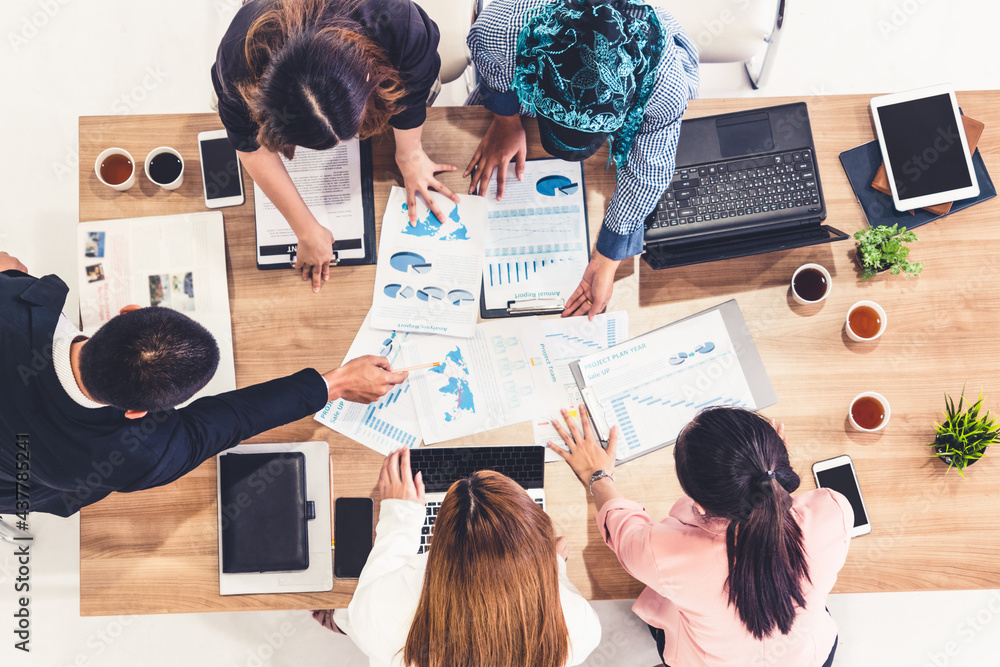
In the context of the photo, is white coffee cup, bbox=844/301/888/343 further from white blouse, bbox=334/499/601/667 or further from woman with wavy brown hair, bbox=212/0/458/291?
woman with wavy brown hair, bbox=212/0/458/291

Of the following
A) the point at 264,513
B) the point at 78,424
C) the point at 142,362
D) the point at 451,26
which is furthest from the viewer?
the point at 451,26

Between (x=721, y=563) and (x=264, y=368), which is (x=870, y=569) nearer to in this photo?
(x=721, y=563)

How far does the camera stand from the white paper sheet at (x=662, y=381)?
1.39 metres

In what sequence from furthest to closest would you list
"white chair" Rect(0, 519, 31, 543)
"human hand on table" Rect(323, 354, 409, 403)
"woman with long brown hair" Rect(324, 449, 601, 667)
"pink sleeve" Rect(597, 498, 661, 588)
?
"white chair" Rect(0, 519, 31, 543), "human hand on table" Rect(323, 354, 409, 403), "pink sleeve" Rect(597, 498, 661, 588), "woman with long brown hair" Rect(324, 449, 601, 667)

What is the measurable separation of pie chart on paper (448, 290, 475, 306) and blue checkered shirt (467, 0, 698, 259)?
319 mm

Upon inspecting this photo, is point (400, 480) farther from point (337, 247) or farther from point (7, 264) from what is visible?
point (7, 264)

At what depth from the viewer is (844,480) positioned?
4.44 feet

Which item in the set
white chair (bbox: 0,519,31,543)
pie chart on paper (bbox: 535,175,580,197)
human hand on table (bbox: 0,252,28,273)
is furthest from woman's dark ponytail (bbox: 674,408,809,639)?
white chair (bbox: 0,519,31,543)

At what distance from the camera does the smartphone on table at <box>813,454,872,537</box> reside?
4.40 feet

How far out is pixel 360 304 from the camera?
4.63 ft

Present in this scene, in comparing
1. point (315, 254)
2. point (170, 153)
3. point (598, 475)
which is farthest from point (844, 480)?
point (170, 153)

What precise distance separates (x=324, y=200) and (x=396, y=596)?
886mm

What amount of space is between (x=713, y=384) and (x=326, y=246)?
94 cm

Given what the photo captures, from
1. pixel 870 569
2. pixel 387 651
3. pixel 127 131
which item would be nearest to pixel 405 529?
pixel 387 651
